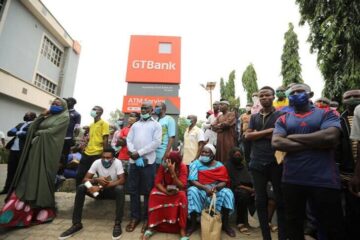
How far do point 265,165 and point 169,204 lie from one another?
1578 millimetres

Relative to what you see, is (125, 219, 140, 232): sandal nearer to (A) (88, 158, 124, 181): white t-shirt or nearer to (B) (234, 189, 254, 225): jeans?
(A) (88, 158, 124, 181): white t-shirt

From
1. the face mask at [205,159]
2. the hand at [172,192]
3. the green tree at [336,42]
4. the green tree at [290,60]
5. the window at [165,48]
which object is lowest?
the hand at [172,192]

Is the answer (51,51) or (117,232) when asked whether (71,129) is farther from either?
(51,51)

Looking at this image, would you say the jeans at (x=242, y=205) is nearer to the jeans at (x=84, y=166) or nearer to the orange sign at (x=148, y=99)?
the jeans at (x=84, y=166)

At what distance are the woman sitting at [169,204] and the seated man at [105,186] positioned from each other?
47 centimetres

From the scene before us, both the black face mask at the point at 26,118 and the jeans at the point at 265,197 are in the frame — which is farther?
the black face mask at the point at 26,118

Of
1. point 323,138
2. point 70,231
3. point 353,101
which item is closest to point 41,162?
point 70,231

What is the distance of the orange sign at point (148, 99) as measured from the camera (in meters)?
11.2

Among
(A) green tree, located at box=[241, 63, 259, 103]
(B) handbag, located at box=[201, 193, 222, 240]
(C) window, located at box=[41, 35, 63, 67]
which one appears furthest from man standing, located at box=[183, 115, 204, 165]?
(C) window, located at box=[41, 35, 63, 67]

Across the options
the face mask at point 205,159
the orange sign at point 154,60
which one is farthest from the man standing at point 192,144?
the orange sign at point 154,60

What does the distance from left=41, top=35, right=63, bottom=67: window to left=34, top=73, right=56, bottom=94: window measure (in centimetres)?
190

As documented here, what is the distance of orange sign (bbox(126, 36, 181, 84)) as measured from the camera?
11.7m

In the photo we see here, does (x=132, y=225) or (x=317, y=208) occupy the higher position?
(x=317, y=208)

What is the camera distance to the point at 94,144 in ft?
13.9
